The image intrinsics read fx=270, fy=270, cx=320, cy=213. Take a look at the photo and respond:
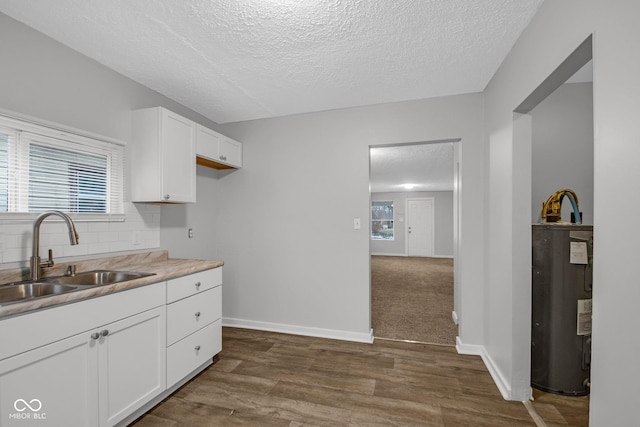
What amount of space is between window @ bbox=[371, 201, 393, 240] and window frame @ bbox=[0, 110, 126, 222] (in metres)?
8.95

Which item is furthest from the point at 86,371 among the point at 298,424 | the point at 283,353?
the point at 283,353

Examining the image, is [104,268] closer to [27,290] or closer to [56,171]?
[27,290]

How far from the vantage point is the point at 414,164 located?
557 cm

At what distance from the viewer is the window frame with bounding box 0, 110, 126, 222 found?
63.6 inches

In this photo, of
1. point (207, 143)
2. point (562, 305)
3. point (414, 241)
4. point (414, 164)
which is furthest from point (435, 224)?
point (207, 143)

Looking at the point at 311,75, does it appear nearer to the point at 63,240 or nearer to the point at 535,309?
the point at 63,240

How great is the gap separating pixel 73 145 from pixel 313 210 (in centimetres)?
207

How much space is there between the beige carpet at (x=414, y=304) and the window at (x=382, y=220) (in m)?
3.03

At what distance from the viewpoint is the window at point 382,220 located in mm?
10203

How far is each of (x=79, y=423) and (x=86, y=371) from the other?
25cm

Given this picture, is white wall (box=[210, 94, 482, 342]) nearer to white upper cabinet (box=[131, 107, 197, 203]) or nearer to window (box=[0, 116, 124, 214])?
white upper cabinet (box=[131, 107, 197, 203])

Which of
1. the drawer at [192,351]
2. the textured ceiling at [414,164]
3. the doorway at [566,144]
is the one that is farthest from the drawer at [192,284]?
the doorway at [566,144]
